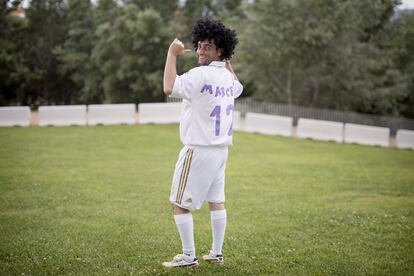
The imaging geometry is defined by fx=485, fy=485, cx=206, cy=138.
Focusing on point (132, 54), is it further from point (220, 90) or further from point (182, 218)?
point (182, 218)

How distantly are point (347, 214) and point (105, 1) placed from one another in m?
27.7

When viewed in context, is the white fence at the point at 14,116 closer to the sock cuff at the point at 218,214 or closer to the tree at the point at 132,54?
the tree at the point at 132,54

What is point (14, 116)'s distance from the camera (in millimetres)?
18797

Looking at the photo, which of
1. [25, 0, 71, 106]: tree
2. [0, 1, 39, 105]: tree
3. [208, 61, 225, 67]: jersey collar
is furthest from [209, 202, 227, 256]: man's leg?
[25, 0, 71, 106]: tree

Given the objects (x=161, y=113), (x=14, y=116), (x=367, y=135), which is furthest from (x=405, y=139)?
(x=14, y=116)

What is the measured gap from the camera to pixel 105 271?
16.0 ft

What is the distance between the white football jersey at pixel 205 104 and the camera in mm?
4599

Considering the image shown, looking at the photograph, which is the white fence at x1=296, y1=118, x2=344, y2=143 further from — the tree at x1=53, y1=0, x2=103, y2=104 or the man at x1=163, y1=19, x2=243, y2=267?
the tree at x1=53, y1=0, x2=103, y2=104

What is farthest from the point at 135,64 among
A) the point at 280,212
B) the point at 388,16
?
the point at 280,212

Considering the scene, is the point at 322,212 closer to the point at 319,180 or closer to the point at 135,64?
the point at 319,180

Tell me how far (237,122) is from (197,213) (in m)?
13.6

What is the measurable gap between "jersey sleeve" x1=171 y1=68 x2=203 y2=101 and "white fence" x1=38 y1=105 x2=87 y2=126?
16147mm

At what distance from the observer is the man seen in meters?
4.64

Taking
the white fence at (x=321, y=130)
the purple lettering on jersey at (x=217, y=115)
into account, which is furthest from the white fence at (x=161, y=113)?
the purple lettering on jersey at (x=217, y=115)
